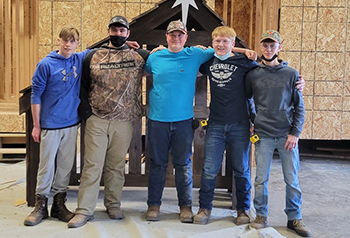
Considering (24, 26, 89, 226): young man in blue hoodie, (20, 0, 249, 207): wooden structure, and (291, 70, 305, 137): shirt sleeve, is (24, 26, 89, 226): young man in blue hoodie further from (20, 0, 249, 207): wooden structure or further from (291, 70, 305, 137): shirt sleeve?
(291, 70, 305, 137): shirt sleeve

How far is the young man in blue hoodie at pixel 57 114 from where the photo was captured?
3.37 meters

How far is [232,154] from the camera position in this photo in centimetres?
351

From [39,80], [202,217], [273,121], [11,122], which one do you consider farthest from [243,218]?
[11,122]

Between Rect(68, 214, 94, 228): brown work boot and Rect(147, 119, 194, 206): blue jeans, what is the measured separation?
0.63 metres

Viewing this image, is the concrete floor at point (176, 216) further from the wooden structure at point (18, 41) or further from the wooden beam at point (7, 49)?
the wooden beam at point (7, 49)

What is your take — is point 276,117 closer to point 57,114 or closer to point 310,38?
Answer: point 57,114

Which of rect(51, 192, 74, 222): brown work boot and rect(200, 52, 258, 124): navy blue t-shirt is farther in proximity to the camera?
rect(51, 192, 74, 222): brown work boot

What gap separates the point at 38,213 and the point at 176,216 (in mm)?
1329

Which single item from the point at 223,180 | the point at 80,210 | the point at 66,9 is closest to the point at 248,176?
the point at 223,180

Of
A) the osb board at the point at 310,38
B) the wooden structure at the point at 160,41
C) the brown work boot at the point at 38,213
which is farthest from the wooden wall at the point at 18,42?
the brown work boot at the point at 38,213

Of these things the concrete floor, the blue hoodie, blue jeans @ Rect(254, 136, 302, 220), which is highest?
the blue hoodie

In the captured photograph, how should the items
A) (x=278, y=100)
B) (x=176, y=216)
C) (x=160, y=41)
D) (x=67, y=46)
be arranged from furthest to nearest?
(x=160, y=41) < (x=176, y=216) < (x=67, y=46) < (x=278, y=100)

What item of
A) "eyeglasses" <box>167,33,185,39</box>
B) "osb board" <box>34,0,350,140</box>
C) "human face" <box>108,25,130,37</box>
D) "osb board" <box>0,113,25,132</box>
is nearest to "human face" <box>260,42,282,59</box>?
"eyeglasses" <box>167,33,185,39</box>

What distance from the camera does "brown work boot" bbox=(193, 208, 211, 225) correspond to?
352 centimetres
